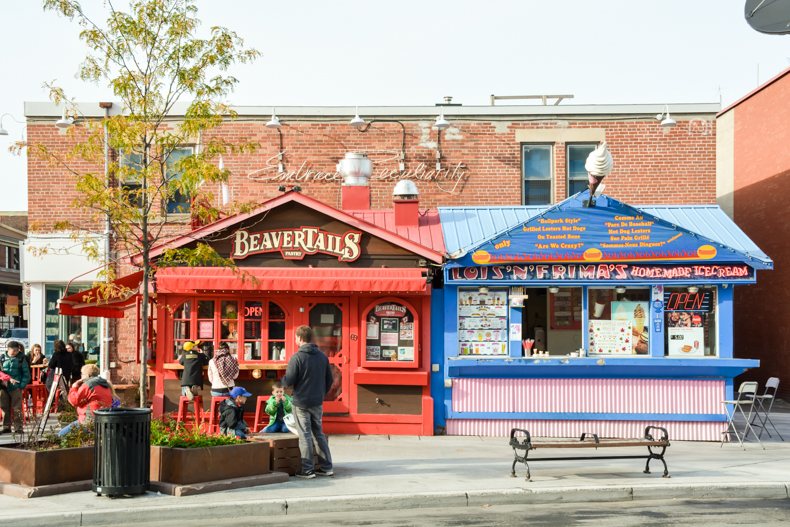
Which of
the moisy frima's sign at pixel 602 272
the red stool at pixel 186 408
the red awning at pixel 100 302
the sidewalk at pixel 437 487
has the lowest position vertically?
the sidewalk at pixel 437 487

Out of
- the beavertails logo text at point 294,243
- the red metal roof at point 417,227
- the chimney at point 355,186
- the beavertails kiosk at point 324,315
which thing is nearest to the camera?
the beavertails kiosk at point 324,315

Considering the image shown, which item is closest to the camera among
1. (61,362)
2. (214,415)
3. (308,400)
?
(308,400)

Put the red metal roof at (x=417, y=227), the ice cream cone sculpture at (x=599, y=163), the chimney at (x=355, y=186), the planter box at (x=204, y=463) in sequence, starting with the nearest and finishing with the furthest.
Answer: the planter box at (x=204, y=463)
the ice cream cone sculpture at (x=599, y=163)
the red metal roof at (x=417, y=227)
the chimney at (x=355, y=186)

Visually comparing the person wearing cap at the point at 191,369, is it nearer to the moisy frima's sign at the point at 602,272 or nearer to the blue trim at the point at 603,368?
the blue trim at the point at 603,368

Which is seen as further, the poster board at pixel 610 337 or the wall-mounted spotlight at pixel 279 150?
the wall-mounted spotlight at pixel 279 150

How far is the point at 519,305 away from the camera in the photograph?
50.7 feet

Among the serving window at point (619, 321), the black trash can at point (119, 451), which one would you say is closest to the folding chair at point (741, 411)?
the serving window at point (619, 321)

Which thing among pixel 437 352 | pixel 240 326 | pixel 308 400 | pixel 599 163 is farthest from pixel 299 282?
pixel 599 163

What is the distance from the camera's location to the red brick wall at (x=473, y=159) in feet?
67.2

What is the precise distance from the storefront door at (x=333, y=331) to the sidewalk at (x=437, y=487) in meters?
2.03

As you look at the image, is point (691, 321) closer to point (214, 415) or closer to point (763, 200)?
point (763, 200)

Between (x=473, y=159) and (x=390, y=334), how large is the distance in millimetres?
6392

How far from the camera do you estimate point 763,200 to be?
20.2 m

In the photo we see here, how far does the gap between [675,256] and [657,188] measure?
18.9ft
